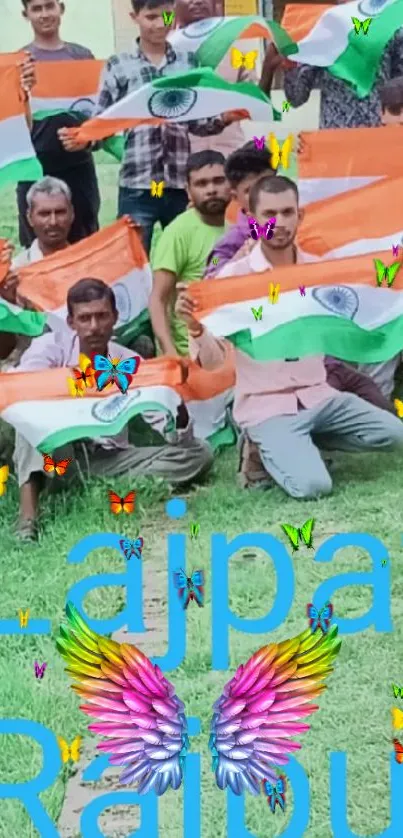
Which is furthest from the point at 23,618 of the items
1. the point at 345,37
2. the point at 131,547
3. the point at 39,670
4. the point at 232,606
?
the point at 345,37

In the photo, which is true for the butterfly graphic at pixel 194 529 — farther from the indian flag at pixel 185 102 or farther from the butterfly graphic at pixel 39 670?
the indian flag at pixel 185 102

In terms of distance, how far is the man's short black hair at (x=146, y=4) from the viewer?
199 cm

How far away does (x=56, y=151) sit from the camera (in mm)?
2049

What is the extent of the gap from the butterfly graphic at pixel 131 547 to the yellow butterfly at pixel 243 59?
2.47 ft

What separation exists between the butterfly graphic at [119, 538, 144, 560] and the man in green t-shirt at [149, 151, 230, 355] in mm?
307

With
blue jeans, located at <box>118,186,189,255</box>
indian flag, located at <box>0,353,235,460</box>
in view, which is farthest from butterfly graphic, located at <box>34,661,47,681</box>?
blue jeans, located at <box>118,186,189,255</box>

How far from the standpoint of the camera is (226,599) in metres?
1.91

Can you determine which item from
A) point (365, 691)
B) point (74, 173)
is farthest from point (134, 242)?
point (365, 691)

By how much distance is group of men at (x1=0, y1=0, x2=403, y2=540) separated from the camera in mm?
2018

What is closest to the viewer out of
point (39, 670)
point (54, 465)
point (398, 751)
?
point (398, 751)

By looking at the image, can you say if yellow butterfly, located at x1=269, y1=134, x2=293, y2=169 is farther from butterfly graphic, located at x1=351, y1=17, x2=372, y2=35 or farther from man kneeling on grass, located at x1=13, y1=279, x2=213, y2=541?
man kneeling on grass, located at x1=13, y1=279, x2=213, y2=541

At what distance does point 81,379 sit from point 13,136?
1.31 ft

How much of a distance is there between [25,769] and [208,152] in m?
0.97

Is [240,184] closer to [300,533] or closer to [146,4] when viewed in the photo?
[146,4]
